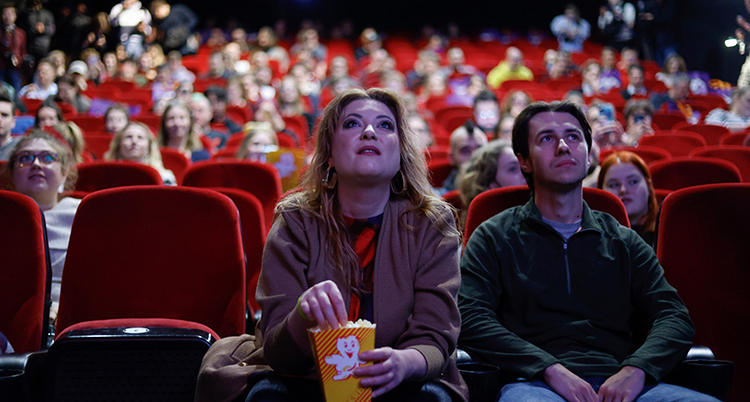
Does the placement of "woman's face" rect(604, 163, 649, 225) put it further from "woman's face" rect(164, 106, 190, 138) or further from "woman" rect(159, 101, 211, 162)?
"woman's face" rect(164, 106, 190, 138)

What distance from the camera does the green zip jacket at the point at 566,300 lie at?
4.23ft

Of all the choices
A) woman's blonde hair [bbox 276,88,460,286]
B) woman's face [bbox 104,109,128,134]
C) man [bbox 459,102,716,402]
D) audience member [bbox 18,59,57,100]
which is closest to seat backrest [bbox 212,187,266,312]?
woman's blonde hair [bbox 276,88,460,286]

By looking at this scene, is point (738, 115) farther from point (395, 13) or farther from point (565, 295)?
point (395, 13)

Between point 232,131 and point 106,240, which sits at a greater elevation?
point 232,131

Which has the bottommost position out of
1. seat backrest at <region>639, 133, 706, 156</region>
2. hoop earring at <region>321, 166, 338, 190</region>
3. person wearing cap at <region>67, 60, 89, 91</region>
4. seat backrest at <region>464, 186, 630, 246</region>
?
seat backrest at <region>464, 186, 630, 246</region>

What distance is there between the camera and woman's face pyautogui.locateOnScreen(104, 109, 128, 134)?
3.92 m

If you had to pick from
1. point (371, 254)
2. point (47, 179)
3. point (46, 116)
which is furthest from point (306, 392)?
point (46, 116)

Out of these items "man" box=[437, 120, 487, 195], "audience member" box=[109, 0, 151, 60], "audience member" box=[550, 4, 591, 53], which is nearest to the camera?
"man" box=[437, 120, 487, 195]

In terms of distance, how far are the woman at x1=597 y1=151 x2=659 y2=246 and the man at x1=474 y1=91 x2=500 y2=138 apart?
2.62 meters

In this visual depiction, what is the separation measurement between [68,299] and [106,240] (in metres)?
0.17

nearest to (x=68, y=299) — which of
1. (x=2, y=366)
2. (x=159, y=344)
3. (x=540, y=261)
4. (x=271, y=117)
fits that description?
(x=2, y=366)

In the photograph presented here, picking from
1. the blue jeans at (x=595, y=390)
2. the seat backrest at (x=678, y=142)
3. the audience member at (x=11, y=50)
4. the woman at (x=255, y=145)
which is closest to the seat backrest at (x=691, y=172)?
the seat backrest at (x=678, y=142)

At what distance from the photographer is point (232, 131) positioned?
4.85 meters

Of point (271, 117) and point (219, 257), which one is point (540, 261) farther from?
point (271, 117)
